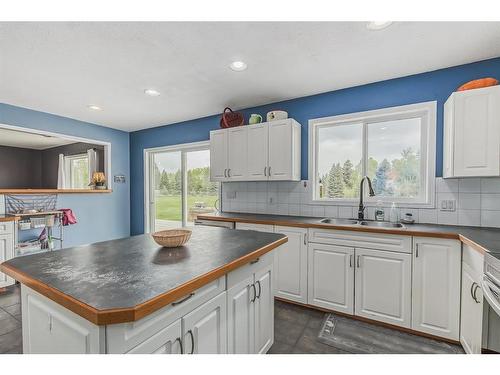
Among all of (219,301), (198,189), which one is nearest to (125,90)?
(198,189)

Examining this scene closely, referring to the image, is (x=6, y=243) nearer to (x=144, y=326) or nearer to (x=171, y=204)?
(x=171, y=204)

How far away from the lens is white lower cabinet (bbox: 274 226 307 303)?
249 centimetres

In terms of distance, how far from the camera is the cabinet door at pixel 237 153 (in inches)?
125

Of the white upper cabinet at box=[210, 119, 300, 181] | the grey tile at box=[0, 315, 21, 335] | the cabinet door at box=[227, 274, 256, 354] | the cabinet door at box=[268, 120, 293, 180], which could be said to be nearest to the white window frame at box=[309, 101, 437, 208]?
the white upper cabinet at box=[210, 119, 300, 181]

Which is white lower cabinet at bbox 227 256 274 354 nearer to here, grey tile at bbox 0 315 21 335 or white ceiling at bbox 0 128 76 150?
grey tile at bbox 0 315 21 335

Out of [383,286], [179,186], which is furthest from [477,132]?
[179,186]

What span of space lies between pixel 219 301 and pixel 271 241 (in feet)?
1.88

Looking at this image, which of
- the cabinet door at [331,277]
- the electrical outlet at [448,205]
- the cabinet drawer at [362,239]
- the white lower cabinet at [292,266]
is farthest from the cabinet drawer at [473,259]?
the white lower cabinet at [292,266]

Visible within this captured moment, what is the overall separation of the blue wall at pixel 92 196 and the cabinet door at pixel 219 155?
2.29 meters

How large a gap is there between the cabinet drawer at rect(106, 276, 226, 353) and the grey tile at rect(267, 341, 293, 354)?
1.07 m

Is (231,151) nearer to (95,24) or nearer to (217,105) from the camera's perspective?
(217,105)

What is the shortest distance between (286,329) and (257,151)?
1.95 m

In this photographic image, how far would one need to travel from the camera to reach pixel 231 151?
10.7ft

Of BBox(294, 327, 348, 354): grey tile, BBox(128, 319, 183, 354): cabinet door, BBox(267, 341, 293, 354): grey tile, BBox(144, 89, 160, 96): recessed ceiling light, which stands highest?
BBox(144, 89, 160, 96): recessed ceiling light
